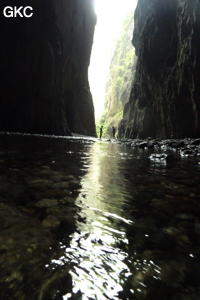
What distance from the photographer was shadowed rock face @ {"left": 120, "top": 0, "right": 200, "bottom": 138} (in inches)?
630

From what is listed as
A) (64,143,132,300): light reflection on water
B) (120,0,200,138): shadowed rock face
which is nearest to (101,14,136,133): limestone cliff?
(120,0,200,138): shadowed rock face

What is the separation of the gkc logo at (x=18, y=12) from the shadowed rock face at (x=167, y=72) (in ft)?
35.2

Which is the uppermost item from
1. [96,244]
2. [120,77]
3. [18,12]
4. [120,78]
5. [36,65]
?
[120,77]

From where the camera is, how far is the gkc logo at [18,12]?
16897 millimetres

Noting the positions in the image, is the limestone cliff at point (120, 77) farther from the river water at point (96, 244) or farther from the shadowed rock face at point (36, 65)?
the river water at point (96, 244)

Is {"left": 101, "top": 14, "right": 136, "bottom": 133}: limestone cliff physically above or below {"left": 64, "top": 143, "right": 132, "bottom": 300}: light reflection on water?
above

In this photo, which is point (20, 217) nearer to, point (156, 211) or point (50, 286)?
point (50, 286)

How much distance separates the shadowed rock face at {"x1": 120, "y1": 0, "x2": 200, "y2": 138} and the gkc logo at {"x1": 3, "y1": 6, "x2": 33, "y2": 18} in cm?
1074

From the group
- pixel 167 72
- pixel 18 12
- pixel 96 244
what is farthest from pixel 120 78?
pixel 96 244

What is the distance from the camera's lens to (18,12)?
60.1ft

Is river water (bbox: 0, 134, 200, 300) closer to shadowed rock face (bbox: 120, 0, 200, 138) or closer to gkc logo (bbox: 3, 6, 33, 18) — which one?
shadowed rock face (bbox: 120, 0, 200, 138)

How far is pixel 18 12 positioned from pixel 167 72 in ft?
39.8

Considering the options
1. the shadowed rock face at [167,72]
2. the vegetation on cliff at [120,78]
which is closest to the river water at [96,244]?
the shadowed rock face at [167,72]

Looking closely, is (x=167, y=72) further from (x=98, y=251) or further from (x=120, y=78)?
(x=120, y=78)
